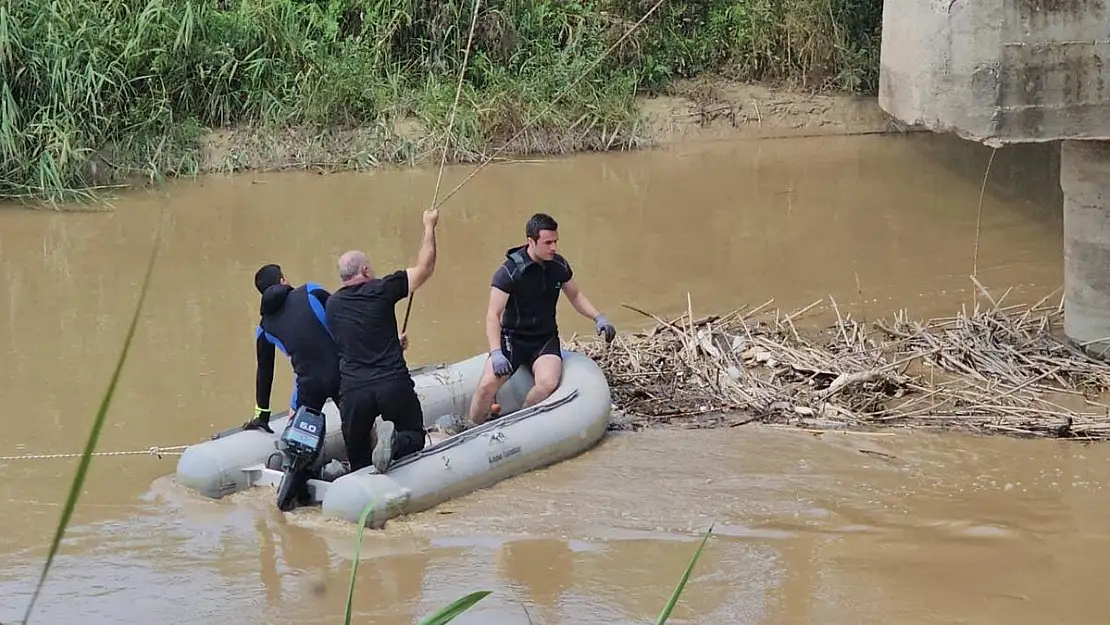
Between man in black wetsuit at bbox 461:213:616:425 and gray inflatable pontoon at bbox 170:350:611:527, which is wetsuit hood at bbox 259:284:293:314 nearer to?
gray inflatable pontoon at bbox 170:350:611:527

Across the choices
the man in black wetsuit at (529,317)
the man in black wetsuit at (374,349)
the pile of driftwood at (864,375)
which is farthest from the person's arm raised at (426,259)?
the pile of driftwood at (864,375)

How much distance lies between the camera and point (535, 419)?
665 centimetres

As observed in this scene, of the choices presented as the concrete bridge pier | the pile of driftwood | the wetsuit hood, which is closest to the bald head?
the wetsuit hood

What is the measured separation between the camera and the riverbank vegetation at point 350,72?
13742 millimetres

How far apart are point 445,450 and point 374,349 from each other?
623mm

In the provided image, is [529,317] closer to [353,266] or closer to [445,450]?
[445,450]

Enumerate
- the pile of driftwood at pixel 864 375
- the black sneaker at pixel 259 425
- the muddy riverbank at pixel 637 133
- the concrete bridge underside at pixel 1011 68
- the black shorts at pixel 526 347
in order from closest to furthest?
the black sneaker at pixel 259 425 → the black shorts at pixel 526 347 → the pile of driftwood at pixel 864 375 → the concrete bridge underside at pixel 1011 68 → the muddy riverbank at pixel 637 133

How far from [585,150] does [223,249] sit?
534cm

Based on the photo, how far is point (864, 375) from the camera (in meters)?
7.42

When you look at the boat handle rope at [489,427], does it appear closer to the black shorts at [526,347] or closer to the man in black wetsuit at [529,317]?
the man in black wetsuit at [529,317]

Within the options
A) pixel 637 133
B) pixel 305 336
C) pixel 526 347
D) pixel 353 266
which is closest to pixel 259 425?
pixel 305 336

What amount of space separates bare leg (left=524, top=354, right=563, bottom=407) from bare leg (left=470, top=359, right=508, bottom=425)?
18 cm

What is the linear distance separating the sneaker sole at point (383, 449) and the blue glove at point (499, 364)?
0.85 metres

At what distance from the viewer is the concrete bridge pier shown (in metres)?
8.05
